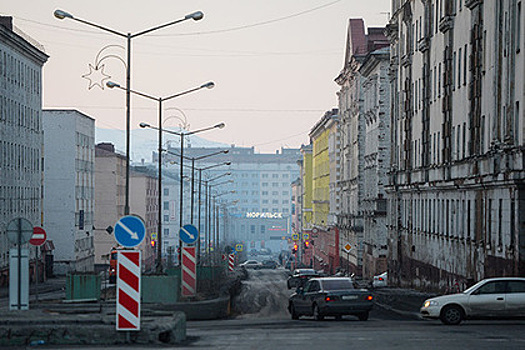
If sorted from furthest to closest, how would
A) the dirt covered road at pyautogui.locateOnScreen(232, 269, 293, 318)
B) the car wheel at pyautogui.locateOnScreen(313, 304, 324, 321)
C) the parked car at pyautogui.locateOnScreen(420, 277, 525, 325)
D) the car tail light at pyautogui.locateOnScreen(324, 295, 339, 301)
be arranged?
the dirt covered road at pyautogui.locateOnScreen(232, 269, 293, 318) → the car wheel at pyautogui.locateOnScreen(313, 304, 324, 321) → the car tail light at pyautogui.locateOnScreen(324, 295, 339, 301) → the parked car at pyautogui.locateOnScreen(420, 277, 525, 325)

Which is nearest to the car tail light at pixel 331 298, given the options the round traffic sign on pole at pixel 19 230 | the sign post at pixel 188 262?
the sign post at pixel 188 262

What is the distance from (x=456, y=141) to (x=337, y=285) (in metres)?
18.3

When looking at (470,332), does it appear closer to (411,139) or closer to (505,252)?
(505,252)

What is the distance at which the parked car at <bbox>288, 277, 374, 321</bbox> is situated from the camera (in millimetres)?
31547

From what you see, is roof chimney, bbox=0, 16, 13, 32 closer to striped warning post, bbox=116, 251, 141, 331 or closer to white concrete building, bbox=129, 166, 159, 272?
striped warning post, bbox=116, 251, 141, 331

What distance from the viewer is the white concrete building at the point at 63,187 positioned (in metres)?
104

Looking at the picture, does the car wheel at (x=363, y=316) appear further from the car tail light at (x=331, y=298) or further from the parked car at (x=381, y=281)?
the parked car at (x=381, y=281)

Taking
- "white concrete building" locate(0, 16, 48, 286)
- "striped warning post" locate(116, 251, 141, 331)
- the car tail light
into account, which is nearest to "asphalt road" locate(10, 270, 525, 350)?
"striped warning post" locate(116, 251, 141, 331)

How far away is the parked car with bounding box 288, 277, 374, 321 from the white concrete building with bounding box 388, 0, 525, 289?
6.28 meters

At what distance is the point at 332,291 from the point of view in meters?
32.1

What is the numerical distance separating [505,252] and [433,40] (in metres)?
20.5

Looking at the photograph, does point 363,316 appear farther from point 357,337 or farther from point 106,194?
point 106,194

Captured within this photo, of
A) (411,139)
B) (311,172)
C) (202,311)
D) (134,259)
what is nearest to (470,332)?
(134,259)

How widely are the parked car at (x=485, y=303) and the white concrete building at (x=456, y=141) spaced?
7.79 m
